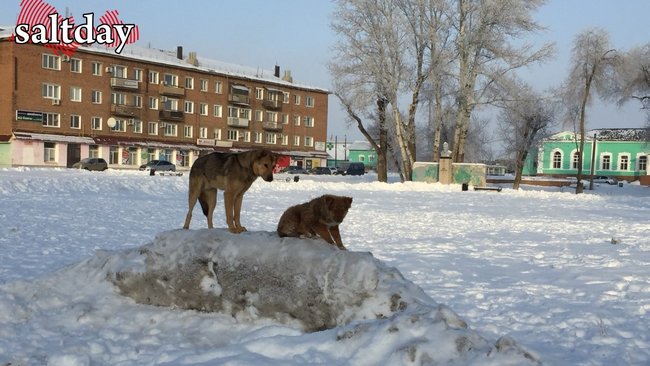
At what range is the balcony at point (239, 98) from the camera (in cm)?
7331

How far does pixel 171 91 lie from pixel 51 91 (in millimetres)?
13773

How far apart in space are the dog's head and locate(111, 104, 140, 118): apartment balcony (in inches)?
2382

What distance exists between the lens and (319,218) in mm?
5262

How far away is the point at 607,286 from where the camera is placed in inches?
323

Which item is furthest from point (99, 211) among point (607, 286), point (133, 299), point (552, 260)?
point (607, 286)

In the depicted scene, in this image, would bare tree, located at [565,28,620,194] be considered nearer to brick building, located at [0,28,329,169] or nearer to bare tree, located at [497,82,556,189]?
bare tree, located at [497,82,556,189]

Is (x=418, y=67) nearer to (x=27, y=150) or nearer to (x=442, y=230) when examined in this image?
(x=442, y=230)

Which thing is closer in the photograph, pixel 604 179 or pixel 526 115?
pixel 526 115

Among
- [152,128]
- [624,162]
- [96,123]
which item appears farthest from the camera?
[624,162]

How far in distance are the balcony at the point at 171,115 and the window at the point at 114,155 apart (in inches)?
283

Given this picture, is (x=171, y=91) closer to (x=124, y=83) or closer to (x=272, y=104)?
(x=124, y=83)

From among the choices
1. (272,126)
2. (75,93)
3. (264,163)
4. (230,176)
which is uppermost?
(75,93)

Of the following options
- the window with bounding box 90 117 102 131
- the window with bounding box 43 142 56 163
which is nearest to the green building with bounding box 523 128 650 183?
the window with bounding box 90 117 102 131

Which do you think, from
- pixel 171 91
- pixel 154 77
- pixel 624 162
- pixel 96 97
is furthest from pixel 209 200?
pixel 624 162
